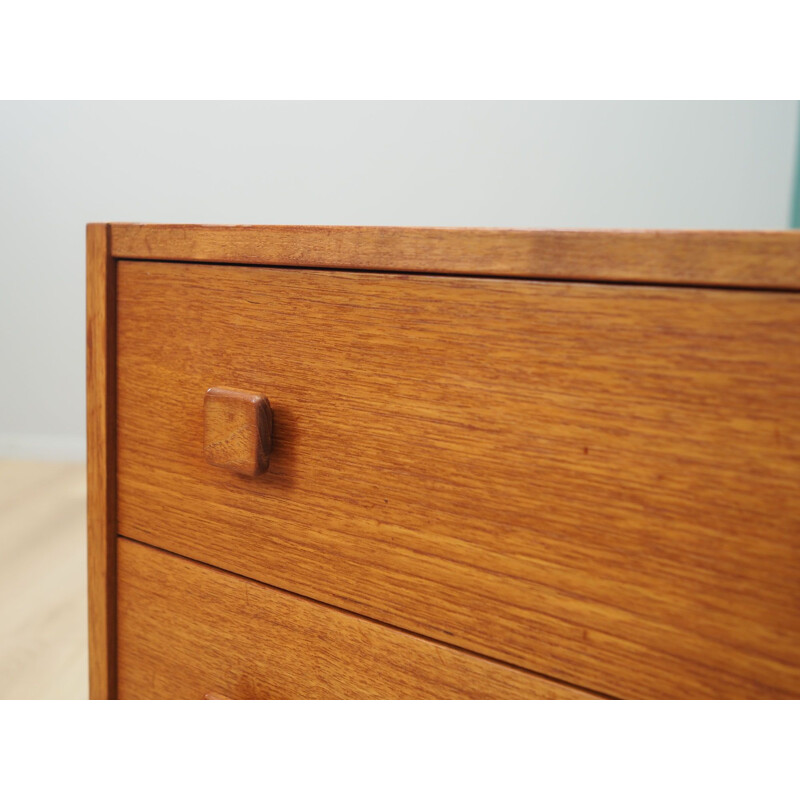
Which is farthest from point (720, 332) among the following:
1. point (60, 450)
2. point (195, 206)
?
point (60, 450)

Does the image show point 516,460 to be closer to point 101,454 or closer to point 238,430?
point 238,430

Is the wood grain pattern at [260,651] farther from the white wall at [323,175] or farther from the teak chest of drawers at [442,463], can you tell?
the white wall at [323,175]

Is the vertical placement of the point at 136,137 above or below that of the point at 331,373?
above

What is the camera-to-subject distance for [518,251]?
0.32 meters

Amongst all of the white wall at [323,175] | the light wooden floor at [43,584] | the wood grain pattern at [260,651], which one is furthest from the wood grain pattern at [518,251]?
the white wall at [323,175]

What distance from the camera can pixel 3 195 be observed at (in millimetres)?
1684

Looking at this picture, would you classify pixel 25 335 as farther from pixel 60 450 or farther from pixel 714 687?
pixel 714 687

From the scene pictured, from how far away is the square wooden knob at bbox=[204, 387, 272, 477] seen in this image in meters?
0.39

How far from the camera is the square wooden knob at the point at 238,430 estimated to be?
0.39m

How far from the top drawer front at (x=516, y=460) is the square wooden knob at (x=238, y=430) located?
0.4 inches

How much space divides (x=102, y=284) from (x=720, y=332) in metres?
0.36

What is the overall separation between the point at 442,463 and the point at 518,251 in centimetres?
11

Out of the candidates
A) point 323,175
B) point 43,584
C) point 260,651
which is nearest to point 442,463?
point 260,651

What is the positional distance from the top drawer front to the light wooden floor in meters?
0.55
